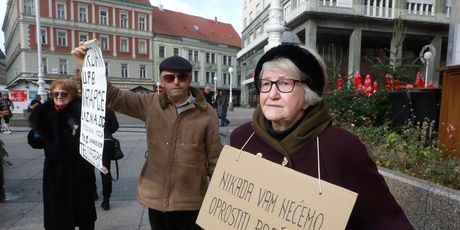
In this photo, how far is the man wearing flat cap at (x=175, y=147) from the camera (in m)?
2.25

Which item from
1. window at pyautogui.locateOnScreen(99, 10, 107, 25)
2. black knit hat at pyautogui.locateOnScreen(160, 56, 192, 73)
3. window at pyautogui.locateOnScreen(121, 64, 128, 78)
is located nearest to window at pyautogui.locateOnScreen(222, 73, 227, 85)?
window at pyautogui.locateOnScreen(121, 64, 128, 78)

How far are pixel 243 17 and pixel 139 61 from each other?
58.1ft

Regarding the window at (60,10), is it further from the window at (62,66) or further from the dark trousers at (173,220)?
the dark trousers at (173,220)

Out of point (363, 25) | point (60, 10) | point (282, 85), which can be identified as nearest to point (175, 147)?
point (282, 85)

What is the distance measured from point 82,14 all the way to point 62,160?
45503 mm

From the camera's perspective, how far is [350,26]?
25609 millimetres

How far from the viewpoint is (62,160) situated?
8.76ft

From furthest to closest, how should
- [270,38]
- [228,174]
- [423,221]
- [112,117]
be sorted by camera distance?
[270,38], [112,117], [423,221], [228,174]

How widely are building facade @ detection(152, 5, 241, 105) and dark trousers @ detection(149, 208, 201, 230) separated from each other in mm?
46119

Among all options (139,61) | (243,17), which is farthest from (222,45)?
(139,61)

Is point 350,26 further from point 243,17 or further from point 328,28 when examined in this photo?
point 243,17

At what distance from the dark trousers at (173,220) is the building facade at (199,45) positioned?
46.1 metres

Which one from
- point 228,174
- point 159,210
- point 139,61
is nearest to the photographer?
point 228,174

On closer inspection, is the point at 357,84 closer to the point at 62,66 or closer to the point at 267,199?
the point at 267,199
